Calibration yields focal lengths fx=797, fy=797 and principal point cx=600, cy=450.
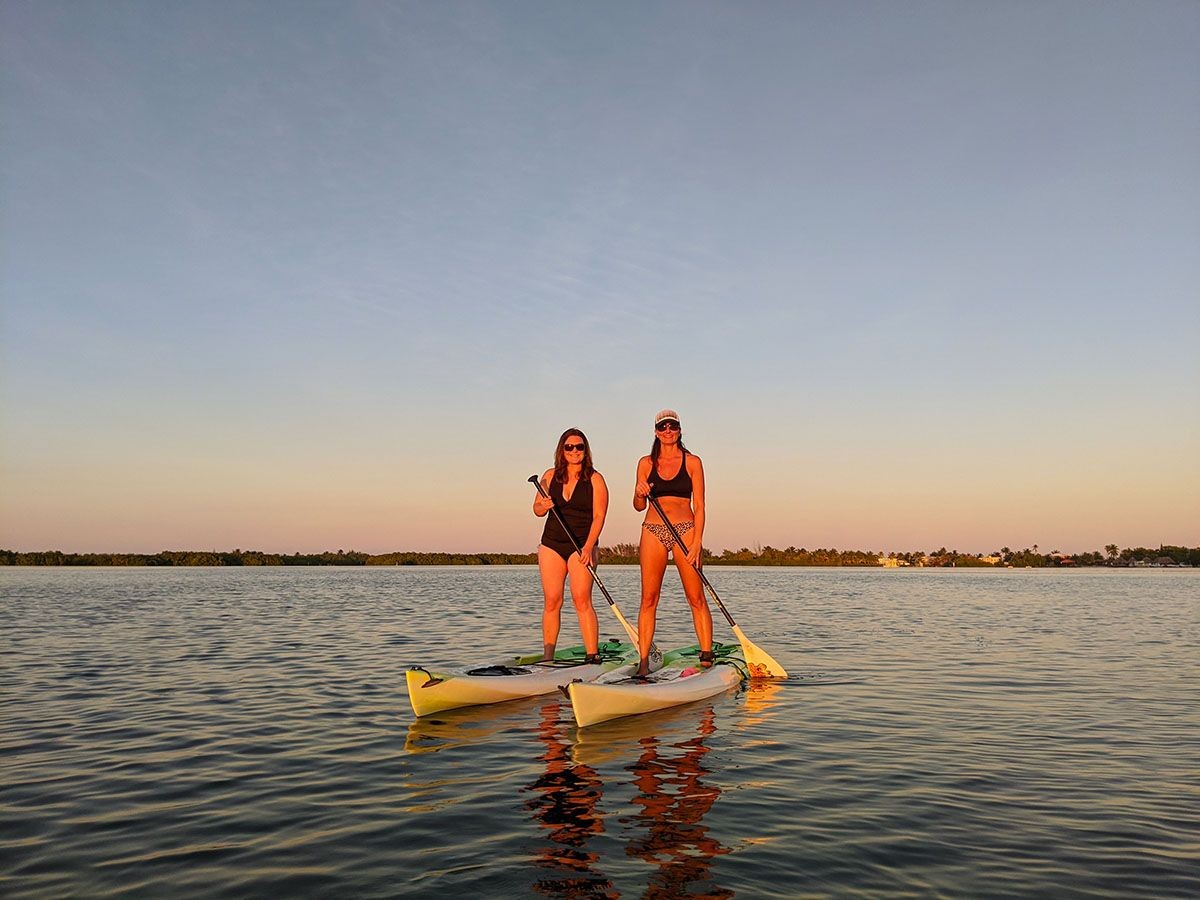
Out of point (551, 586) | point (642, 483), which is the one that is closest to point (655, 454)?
point (642, 483)

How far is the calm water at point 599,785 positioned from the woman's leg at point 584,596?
1473mm

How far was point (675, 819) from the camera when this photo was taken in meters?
5.52

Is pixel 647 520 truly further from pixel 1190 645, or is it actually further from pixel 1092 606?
pixel 1092 606

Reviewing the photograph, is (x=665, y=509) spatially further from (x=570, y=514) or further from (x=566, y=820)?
(x=566, y=820)

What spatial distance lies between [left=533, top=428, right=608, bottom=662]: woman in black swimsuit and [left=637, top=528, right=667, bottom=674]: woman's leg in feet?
2.41

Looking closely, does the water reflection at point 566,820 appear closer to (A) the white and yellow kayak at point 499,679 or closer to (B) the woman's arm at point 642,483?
(A) the white and yellow kayak at point 499,679

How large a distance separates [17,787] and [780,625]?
19035 millimetres

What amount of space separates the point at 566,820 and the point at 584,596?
5.60m

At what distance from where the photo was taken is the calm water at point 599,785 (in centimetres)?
459

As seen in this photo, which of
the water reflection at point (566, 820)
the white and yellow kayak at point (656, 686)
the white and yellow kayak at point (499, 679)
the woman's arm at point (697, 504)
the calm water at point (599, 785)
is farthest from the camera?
the woman's arm at point (697, 504)

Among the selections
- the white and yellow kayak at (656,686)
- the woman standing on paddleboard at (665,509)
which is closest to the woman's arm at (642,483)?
the woman standing on paddleboard at (665,509)

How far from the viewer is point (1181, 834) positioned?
5.33m

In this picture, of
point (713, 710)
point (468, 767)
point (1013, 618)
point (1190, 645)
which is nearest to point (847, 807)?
point (468, 767)

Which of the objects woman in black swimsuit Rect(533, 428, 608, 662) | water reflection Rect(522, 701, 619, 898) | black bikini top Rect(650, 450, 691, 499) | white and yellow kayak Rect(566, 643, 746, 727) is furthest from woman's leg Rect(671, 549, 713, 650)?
water reflection Rect(522, 701, 619, 898)
